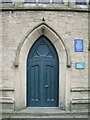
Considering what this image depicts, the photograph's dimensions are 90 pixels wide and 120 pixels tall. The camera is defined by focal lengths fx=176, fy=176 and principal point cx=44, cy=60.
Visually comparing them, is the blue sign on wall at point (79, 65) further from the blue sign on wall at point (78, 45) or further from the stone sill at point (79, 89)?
the stone sill at point (79, 89)

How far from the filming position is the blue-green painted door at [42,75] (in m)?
6.30

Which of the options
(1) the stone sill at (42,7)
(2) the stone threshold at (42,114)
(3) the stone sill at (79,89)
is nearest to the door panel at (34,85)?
(2) the stone threshold at (42,114)

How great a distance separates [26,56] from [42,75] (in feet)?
2.91

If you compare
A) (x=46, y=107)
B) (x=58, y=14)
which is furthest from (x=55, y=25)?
(x=46, y=107)

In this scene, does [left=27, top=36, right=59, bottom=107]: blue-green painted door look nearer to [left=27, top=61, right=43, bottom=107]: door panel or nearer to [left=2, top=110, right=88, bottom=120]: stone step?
[left=27, top=61, right=43, bottom=107]: door panel

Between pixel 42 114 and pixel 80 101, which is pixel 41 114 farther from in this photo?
pixel 80 101

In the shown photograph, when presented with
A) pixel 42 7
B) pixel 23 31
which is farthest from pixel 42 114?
pixel 42 7

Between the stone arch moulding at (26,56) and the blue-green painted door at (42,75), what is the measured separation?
8.0 inches

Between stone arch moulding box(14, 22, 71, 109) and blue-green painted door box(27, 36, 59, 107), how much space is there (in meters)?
0.20

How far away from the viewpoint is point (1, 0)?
243 inches

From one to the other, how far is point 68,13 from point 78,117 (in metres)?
3.47

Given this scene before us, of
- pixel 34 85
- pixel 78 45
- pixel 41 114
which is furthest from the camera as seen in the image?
pixel 34 85

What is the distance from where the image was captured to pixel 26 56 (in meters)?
6.20

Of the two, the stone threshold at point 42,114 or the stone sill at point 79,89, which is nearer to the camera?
the stone threshold at point 42,114
